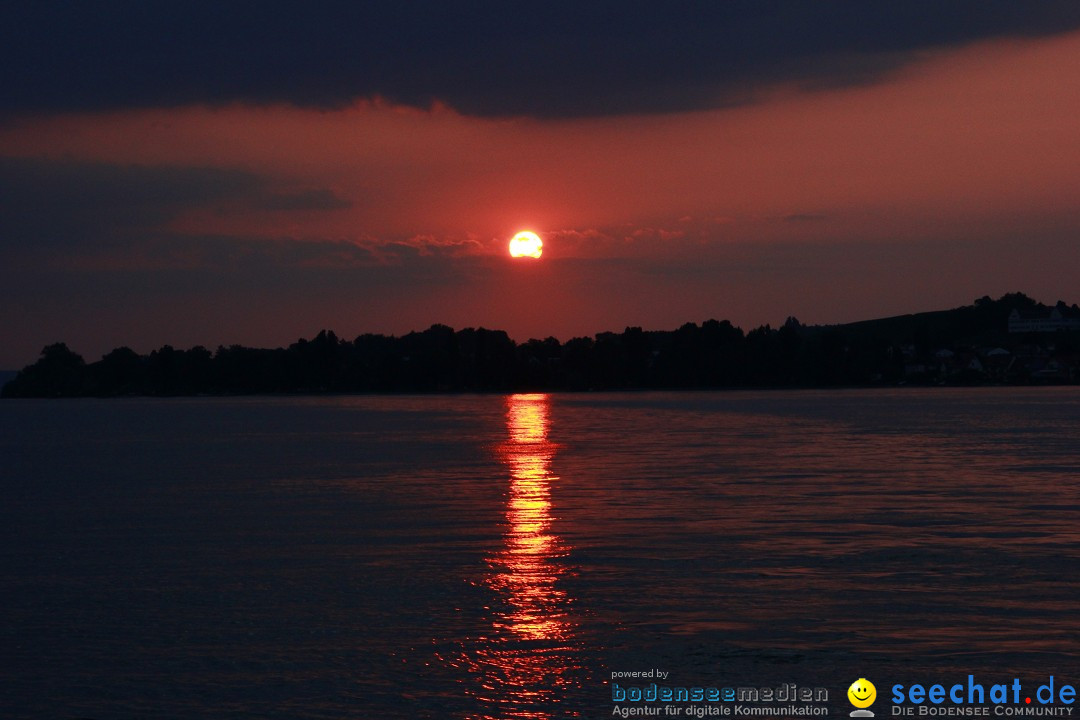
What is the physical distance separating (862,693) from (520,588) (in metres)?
8.28

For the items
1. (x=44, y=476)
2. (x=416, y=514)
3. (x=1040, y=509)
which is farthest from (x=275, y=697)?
(x=44, y=476)

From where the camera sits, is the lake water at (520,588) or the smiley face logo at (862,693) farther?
the lake water at (520,588)

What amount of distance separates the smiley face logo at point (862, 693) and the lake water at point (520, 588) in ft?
0.58

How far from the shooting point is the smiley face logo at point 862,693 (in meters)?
14.4

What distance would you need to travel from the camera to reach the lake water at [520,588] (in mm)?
15633

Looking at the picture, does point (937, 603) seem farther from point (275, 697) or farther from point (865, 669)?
point (275, 697)

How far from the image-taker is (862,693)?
14719mm

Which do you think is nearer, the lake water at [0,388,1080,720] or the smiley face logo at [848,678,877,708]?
the smiley face logo at [848,678,877,708]

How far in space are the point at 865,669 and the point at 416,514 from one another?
1945cm

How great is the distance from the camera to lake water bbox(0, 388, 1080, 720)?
15633mm

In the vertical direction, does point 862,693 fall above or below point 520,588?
below

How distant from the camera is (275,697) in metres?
15.2

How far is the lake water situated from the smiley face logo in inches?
6.9

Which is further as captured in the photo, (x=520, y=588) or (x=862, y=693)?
(x=520, y=588)
